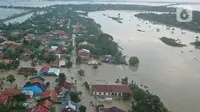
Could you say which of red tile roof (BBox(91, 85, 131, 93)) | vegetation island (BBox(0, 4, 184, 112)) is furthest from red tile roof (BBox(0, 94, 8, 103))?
red tile roof (BBox(91, 85, 131, 93))

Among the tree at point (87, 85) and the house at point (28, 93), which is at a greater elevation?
the house at point (28, 93)

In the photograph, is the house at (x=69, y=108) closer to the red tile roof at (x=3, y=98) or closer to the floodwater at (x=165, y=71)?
the red tile roof at (x=3, y=98)

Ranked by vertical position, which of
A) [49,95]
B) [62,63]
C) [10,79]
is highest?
[10,79]

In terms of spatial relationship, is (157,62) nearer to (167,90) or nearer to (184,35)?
(167,90)

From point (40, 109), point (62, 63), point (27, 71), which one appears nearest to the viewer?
point (40, 109)

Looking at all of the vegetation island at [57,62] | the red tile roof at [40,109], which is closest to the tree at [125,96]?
the vegetation island at [57,62]

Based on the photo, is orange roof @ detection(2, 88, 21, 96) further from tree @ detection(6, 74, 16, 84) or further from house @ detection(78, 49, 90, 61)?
house @ detection(78, 49, 90, 61)

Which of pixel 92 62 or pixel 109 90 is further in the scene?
pixel 92 62

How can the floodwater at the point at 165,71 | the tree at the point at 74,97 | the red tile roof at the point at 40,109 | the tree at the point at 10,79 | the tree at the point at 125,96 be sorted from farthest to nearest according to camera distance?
the floodwater at the point at 165,71 < the tree at the point at 10,79 < the tree at the point at 125,96 < the tree at the point at 74,97 < the red tile roof at the point at 40,109

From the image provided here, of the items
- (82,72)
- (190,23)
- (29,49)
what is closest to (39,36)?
(29,49)

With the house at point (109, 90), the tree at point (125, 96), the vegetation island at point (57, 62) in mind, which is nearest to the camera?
the vegetation island at point (57, 62)

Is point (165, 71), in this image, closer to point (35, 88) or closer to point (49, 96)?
point (49, 96)

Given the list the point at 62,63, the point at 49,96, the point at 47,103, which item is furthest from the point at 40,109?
the point at 62,63
